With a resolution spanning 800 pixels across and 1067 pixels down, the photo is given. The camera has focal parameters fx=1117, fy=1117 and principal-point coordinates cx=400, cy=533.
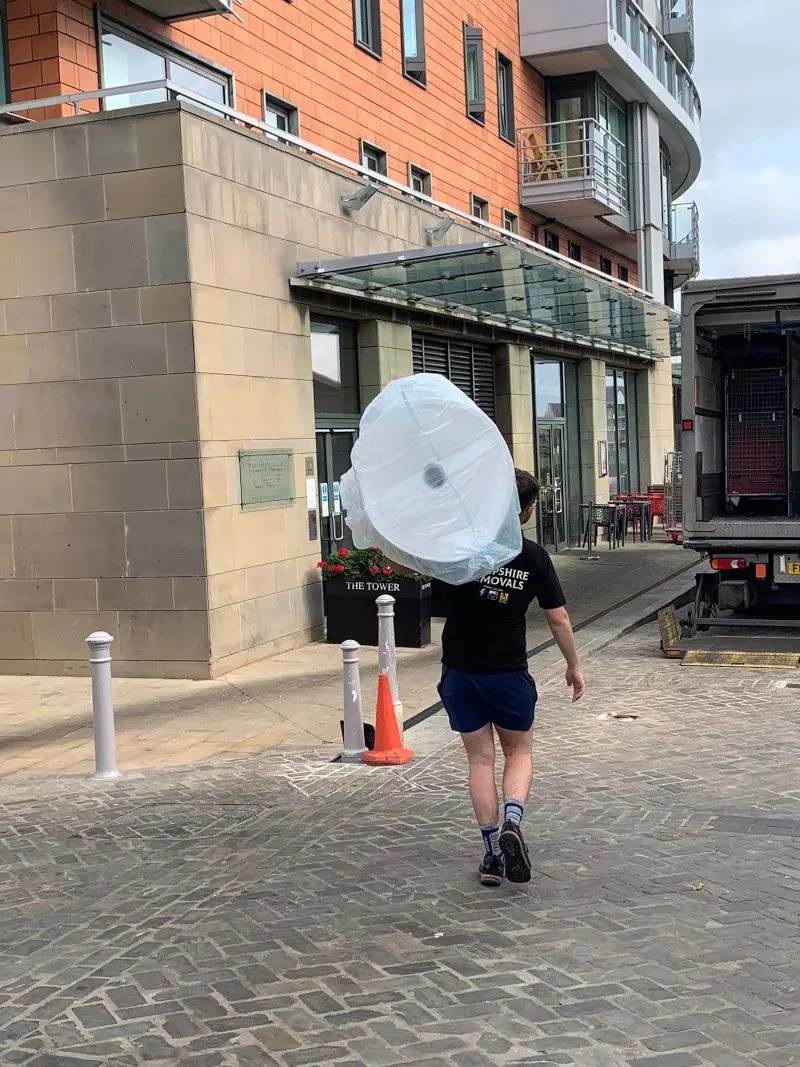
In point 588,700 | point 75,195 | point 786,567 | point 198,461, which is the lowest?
point 588,700

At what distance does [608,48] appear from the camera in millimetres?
23469

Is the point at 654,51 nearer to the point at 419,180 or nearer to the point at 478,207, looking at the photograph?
the point at 478,207

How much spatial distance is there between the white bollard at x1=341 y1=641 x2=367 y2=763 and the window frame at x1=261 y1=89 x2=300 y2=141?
30.8 ft

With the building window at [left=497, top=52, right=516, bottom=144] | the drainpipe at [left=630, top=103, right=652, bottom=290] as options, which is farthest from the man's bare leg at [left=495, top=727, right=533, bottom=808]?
the drainpipe at [left=630, top=103, right=652, bottom=290]

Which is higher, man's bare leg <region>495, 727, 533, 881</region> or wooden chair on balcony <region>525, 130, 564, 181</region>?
wooden chair on balcony <region>525, 130, 564, 181</region>

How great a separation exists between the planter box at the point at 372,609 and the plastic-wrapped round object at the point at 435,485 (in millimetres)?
5986

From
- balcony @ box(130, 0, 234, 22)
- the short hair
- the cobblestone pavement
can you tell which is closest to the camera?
the cobblestone pavement

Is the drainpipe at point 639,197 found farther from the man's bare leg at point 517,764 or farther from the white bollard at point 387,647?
the man's bare leg at point 517,764

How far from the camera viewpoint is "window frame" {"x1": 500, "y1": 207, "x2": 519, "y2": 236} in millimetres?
22547

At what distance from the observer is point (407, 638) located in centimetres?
1129

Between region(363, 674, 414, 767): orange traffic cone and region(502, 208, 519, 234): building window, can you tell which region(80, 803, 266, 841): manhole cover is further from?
region(502, 208, 519, 234): building window

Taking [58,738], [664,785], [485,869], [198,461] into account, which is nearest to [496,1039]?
[485,869]

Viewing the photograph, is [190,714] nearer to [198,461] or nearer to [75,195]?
[198,461]

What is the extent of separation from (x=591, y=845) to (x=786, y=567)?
6.02m
